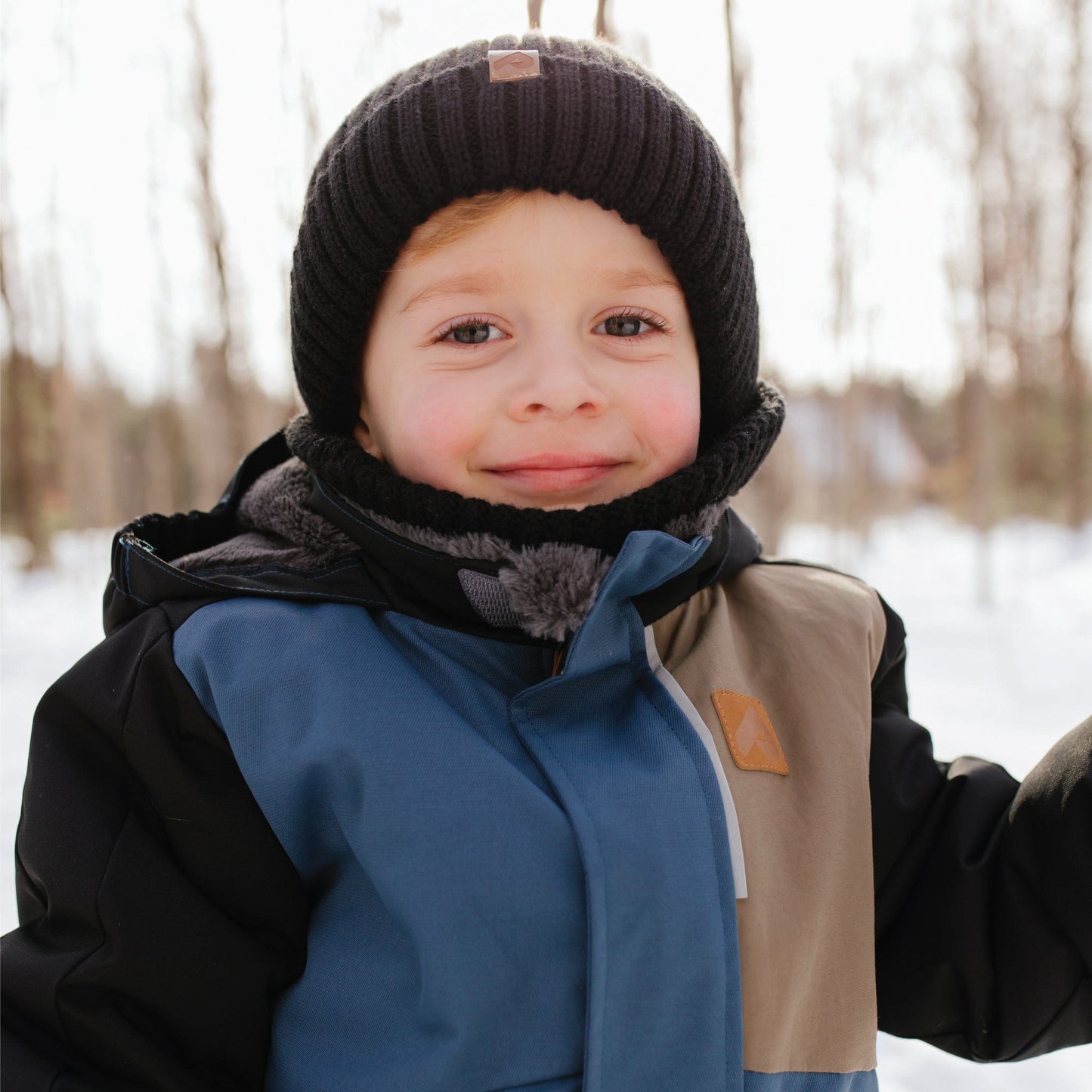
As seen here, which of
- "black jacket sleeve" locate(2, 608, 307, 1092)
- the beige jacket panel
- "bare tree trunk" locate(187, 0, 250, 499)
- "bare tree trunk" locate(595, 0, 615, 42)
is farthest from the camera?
"bare tree trunk" locate(187, 0, 250, 499)

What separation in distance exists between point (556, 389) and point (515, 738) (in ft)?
1.33

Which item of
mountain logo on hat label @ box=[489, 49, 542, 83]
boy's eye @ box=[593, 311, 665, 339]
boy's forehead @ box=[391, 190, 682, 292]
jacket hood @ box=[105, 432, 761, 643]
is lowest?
jacket hood @ box=[105, 432, 761, 643]

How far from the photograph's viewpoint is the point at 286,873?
0.96 m

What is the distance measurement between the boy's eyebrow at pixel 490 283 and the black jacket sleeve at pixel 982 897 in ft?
2.23

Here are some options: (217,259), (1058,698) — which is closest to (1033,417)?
(1058,698)

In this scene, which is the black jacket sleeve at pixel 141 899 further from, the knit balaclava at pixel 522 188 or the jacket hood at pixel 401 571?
the knit balaclava at pixel 522 188

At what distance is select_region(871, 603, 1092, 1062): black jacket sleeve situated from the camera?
1060mm

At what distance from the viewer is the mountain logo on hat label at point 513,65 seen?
1.09 metres

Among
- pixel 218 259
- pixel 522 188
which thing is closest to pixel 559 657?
pixel 522 188

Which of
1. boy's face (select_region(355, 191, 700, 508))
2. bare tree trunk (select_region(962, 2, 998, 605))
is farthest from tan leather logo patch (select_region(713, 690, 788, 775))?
bare tree trunk (select_region(962, 2, 998, 605))

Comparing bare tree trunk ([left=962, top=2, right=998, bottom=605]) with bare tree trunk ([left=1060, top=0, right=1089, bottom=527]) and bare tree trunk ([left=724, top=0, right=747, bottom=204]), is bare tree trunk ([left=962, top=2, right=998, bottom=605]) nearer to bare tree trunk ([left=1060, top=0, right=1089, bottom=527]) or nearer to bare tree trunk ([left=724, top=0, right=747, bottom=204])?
bare tree trunk ([left=1060, top=0, right=1089, bottom=527])

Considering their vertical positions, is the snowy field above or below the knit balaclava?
below

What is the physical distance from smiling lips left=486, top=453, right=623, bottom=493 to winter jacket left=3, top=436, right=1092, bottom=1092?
0.12 meters

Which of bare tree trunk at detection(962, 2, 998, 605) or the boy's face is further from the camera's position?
bare tree trunk at detection(962, 2, 998, 605)
